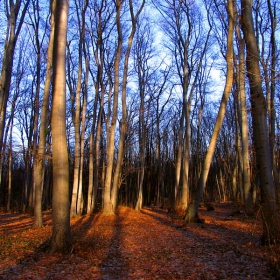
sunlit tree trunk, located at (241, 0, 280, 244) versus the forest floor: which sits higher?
sunlit tree trunk, located at (241, 0, 280, 244)

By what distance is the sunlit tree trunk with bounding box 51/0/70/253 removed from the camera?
6254 mm

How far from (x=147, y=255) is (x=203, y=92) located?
19.8 m

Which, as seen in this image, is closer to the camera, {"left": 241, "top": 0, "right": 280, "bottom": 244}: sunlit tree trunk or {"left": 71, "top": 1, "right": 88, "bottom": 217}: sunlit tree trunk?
{"left": 241, "top": 0, "right": 280, "bottom": 244}: sunlit tree trunk

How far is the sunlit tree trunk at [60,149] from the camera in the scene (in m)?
6.25

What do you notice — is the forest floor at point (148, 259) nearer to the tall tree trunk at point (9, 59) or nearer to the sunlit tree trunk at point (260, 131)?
the sunlit tree trunk at point (260, 131)

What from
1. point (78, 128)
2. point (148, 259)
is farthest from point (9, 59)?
point (148, 259)

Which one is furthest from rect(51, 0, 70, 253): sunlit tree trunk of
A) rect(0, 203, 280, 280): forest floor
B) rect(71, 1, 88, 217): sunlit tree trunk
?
rect(71, 1, 88, 217): sunlit tree trunk

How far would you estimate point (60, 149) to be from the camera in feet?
21.2

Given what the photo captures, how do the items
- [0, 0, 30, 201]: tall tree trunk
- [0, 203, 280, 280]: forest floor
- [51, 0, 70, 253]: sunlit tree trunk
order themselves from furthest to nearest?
[0, 0, 30, 201]: tall tree trunk < [51, 0, 70, 253]: sunlit tree trunk < [0, 203, 280, 280]: forest floor

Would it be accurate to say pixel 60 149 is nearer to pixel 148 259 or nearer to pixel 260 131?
pixel 148 259

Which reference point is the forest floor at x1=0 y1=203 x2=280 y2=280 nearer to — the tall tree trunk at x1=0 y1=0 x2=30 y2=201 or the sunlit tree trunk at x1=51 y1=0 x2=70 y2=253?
the sunlit tree trunk at x1=51 y1=0 x2=70 y2=253

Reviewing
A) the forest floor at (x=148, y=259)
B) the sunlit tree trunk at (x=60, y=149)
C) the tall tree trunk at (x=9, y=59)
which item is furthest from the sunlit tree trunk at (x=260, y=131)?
the tall tree trunk at (x=9, y=59)

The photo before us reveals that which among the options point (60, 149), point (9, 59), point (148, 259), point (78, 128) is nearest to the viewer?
point (148, 259)

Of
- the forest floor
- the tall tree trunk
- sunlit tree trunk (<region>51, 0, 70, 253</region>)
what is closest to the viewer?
the forest floor
